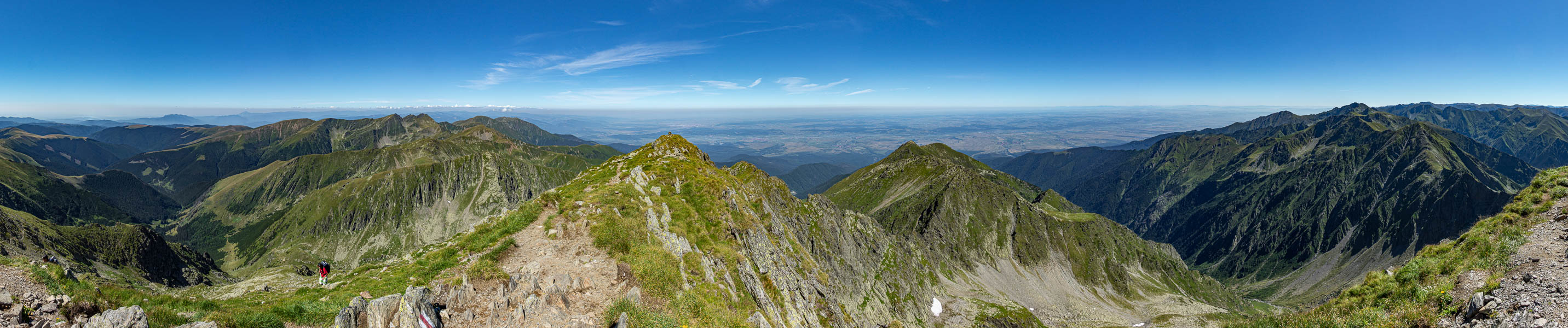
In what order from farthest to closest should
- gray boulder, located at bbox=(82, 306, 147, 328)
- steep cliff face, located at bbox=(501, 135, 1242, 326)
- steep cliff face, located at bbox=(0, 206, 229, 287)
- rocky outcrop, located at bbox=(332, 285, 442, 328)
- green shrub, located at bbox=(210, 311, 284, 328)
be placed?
steep cliff face, located at bbox=(0, 206, 229, 287) < steep cliff face, located at bbox=(501, 135, 1242, 326) < rocky outcrop, located at bbox=(332, 285, 442, 328) < green shrub, located at bbox=(210, 311, 284, 328) < gray boulder, located at bbox=(82, 306, 147, 328)

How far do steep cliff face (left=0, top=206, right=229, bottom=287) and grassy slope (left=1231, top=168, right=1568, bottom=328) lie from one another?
173 meters

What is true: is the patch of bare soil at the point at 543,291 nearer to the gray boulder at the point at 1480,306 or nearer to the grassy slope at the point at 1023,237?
the gray boulder at the point at 1480,306

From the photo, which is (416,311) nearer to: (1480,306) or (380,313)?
(380,313)

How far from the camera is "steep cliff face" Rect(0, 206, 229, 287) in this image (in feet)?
328

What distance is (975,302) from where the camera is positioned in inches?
4747

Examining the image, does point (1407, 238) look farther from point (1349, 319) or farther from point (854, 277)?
point (1349, 319)

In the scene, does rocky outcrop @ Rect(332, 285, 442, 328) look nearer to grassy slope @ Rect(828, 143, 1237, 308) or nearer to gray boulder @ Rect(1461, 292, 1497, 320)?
gray boulder @ Rect(1461, 292, 1497, 320)

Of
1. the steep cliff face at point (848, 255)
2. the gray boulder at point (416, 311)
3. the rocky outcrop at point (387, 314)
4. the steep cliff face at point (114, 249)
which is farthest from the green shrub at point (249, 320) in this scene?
the steep cliff face at point (114, 249)

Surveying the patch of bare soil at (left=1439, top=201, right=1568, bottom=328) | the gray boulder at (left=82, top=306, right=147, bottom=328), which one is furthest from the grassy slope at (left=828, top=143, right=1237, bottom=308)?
the gray boulder at (left=82, top=306, right=147, bottom=328)

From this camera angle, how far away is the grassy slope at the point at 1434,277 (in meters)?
17.0

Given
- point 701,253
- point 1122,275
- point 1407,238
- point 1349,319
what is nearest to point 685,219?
point 701,253

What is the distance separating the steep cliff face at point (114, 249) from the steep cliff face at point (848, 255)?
445 ft

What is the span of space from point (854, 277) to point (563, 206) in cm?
5865

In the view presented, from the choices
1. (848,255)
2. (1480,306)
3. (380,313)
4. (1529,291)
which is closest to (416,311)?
(380,313)
